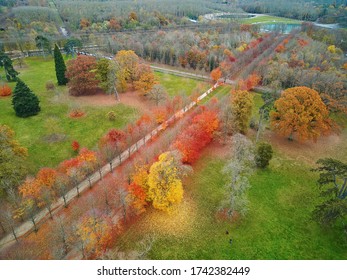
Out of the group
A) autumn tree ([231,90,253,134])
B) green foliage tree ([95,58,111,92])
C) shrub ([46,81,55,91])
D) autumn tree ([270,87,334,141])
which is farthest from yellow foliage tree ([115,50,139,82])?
autumn tree ([270,87,334,141])

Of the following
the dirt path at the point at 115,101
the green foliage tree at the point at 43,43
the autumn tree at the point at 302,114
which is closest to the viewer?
the autumn tree at the point at 302,114

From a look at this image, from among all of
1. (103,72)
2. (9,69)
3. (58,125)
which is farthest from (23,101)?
(9,69)

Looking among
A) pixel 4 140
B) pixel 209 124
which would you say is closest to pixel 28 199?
pixel 4 140

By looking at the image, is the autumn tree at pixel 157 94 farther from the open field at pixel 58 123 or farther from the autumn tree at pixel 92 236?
the autumn tree at pixel 92 236

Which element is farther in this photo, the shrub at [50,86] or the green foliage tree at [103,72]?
the shrub at [50,86]

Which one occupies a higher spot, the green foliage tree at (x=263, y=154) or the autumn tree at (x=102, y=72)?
the autumn tree at (x=102, y=72)

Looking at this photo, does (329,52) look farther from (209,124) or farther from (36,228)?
(36,228)

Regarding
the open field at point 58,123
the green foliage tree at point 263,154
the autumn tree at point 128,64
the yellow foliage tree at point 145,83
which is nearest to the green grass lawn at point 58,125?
the open field at point 58,123

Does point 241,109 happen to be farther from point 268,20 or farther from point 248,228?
point 268,20

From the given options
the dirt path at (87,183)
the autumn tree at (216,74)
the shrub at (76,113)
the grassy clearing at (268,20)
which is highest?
the grassy clearing at (268,20)
